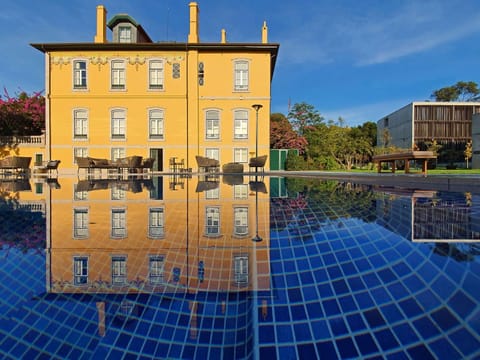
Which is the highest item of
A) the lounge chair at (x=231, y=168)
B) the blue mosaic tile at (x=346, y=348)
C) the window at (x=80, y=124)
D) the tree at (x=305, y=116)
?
the tree at (x=305, y=116)

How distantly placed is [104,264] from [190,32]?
18663 mm

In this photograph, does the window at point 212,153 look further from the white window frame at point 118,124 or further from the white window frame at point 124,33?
the white window frame at point 124,33

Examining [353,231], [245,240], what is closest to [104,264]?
[245,240]

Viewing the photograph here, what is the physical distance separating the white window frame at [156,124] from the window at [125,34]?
550 cm

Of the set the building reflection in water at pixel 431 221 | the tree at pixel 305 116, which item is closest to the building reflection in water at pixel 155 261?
the building reflection in water at pixel 431 221

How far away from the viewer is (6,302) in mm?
1061

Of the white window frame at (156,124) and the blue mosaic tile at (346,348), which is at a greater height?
the white window frame at (156,124)

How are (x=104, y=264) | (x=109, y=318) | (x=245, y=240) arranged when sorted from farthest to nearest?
(x=245, y=240) < (x=104, y=264) < (x=109, y=318)

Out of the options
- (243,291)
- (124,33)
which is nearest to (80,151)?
(124,33)

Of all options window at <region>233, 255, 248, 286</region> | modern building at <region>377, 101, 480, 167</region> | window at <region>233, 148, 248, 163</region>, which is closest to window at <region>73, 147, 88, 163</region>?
window at <region>233, 148, 248, 163</region>

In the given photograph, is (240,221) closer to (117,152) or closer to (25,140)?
(117,152)

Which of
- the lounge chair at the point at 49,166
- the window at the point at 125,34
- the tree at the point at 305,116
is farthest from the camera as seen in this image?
the tree at the point at 305,116

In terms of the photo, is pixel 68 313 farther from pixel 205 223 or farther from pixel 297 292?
pixel 205 223

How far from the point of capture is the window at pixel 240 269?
1219 mm
